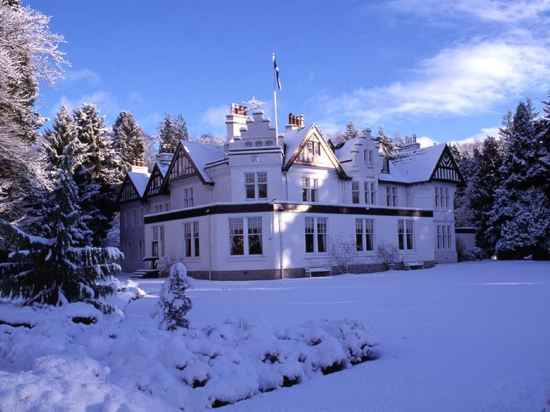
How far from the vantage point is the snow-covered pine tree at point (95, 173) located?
38375 mm

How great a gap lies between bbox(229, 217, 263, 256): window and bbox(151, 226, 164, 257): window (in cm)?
621

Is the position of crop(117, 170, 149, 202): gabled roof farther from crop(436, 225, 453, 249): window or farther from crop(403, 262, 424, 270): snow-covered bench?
crop(436, 225, 453, 249): window

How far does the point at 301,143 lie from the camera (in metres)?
31.2

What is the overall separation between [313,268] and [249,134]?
9002 millimetres

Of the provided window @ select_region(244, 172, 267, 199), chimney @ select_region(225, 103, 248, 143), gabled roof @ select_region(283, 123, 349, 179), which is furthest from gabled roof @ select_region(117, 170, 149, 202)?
gabled roof @ select_region(283, 123, 349, 179)

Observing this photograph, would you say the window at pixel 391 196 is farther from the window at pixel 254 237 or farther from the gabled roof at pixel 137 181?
the gabled roof at pixel 137 181

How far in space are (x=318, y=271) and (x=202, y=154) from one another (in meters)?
11.9

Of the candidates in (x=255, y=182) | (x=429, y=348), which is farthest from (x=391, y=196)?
(x=429, y=348)

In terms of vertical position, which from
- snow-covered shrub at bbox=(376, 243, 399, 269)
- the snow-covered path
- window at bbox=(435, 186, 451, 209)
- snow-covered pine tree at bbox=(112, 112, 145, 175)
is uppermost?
snow-covered pine tree at bbox=(112, 112, 145, 175)

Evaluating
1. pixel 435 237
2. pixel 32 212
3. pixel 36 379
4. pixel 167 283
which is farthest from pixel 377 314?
pixel 435 237

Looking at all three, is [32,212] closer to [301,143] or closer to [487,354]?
[301,143]

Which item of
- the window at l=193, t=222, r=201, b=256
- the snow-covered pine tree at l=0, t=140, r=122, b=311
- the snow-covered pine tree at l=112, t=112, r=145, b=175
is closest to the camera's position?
the snow-covered pine tree at l=0, t=140, r=122, b=311

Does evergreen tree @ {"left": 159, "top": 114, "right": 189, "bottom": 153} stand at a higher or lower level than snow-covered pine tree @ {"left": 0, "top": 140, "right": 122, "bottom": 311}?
higher

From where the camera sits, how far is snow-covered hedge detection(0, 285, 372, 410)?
4711mm
